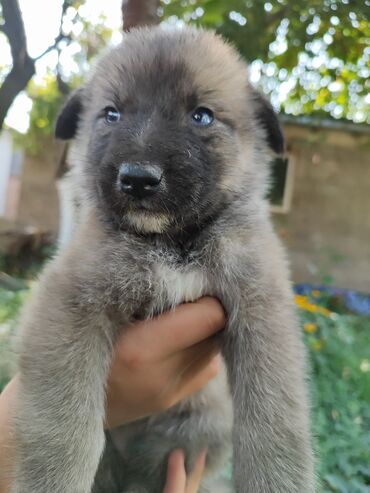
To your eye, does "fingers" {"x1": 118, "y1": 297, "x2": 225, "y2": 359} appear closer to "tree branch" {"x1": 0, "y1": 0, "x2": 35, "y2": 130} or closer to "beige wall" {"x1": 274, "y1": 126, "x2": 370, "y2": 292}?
"tree branch" {"x1": 0, "y1": 0, "x2": 35, "y2": 130}

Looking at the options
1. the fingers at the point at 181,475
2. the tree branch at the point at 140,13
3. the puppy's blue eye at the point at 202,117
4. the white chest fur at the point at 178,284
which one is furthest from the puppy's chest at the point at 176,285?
the tree branch at the point at 140,13

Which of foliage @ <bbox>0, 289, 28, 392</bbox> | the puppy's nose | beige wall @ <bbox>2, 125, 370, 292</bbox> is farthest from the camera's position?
beige wall @ <bbox>2, 125, 370, 292</bbox>

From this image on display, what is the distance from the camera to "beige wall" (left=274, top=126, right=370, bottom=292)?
987cm

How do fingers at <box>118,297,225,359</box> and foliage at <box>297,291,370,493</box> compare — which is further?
foliage at <box>297,291,370,493</box>

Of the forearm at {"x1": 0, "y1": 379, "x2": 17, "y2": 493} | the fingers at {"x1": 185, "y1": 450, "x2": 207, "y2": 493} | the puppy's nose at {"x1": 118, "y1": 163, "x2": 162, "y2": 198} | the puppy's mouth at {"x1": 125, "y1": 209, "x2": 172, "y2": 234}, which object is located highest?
the puppy's nose at {"x1": 118, "y1": 163, "x2": 162, "y2": 198}

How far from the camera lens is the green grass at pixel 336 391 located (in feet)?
9.50

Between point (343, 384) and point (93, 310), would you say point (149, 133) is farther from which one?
point (343, 384)

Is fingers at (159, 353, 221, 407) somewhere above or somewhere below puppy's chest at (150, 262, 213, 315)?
below

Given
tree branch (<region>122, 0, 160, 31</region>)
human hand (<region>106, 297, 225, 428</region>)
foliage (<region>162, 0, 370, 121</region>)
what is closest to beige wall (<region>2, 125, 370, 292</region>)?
foliage (<region>162, 0, 370, 121</region>)

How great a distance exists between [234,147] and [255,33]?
2.12m

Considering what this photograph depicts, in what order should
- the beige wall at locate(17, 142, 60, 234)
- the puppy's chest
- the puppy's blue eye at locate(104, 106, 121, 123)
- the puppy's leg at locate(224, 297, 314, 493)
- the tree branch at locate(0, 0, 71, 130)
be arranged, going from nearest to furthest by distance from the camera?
the puppy's leg at locate(224, 297, 314, 493) → the puppy's chest → the puppy's blue eye at locate(104, 106, 121, 123) → the tree branch at locate(0, 0, 71, 130) → the beige wall at locate(17, 142, 60, 234)

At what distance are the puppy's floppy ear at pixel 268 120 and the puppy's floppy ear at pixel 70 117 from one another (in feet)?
2.30

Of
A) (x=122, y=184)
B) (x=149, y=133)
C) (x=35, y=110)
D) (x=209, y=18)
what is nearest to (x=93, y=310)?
(x=122, y=184)

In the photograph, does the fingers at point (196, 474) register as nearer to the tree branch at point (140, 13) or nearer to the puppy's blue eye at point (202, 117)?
the puppy's blue eye at point (202, 117)
